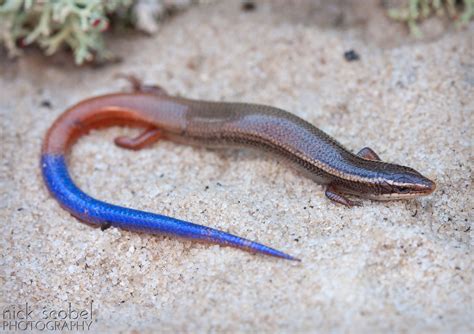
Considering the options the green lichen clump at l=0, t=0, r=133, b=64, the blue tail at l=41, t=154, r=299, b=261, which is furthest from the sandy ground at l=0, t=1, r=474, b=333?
the green lichen clump at l=0, t=0, r=133, b=64

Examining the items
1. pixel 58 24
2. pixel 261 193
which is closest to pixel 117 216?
pixel 261 193

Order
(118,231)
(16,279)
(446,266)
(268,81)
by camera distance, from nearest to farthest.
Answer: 1. (446,266)
2. (16,279)
3. (118,231)
4. (268,81)

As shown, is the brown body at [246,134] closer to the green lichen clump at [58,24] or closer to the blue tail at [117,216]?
the blue tail at [117,216]

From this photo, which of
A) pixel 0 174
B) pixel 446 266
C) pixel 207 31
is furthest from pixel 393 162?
pixel 0 174

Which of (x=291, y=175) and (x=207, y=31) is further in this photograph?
(x=207, y=31)

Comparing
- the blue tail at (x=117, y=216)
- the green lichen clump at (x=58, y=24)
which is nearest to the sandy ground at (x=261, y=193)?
the blue tail at (x=117, y=216)

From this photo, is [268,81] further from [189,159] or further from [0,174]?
[0,174]

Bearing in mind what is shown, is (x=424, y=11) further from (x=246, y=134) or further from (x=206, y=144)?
(x=206, y=144)
